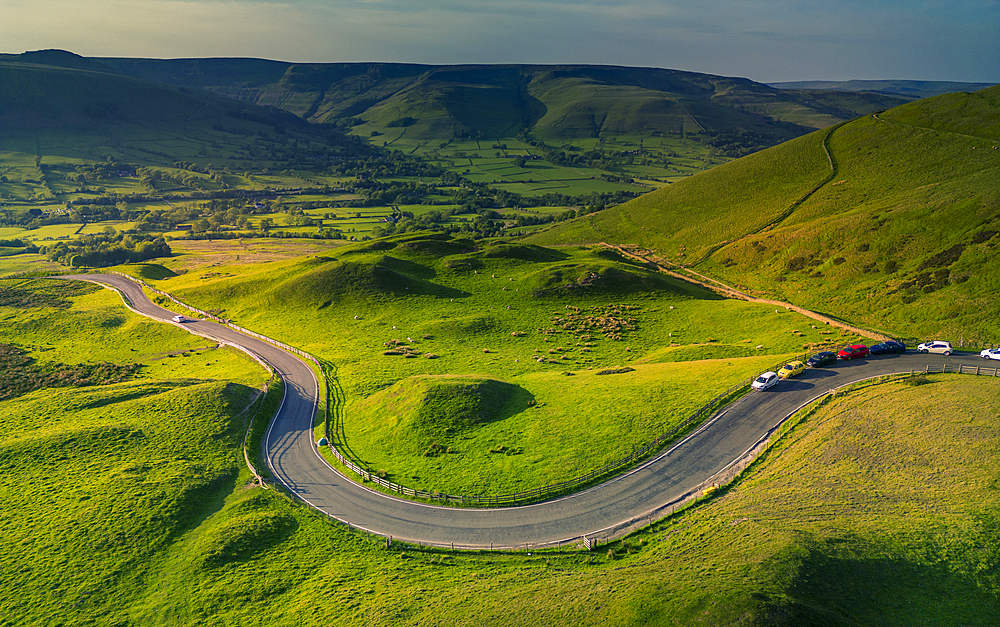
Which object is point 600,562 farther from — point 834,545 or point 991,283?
point 991,283

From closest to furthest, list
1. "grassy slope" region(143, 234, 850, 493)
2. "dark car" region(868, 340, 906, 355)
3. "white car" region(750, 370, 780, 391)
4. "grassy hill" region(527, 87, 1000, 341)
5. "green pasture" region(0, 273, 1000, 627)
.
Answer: "green pasture" region(0, 273, 1000, 627) < "grassy slope" region(143, 234, 850, 493) < "white car" region(750, 370, 780, 391) < "dark car" region(868, 340, 906, 355) < "grassy hill" region(527, 87, 1000, 341)

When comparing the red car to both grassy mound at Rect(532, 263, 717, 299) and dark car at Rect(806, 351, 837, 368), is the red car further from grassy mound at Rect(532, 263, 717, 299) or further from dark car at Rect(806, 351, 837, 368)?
grassy mound at Rect(532, 263, 717, 299)

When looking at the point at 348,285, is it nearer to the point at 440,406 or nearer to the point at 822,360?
the point at 440,406

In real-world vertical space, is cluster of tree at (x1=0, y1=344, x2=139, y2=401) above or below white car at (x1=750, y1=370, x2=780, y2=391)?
below

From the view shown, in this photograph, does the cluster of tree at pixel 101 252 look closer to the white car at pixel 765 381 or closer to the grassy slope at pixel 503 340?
the grassy slope at pixel 503 340

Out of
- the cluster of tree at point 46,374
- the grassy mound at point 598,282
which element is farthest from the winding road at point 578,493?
the grassy mound at point 598,282

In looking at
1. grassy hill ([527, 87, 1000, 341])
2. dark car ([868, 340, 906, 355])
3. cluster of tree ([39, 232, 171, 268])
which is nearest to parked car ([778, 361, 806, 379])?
dark car ([868, 340, 906, 355])
